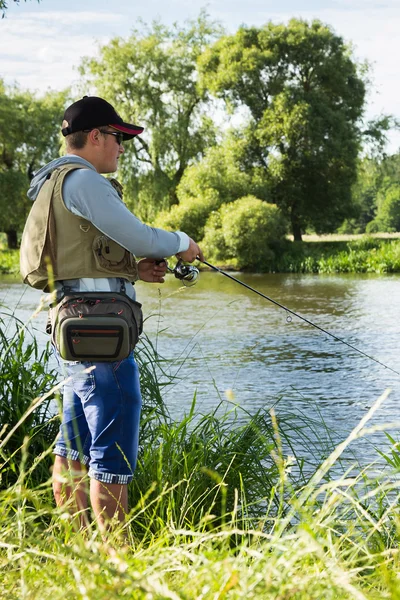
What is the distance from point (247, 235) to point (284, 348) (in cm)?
1704

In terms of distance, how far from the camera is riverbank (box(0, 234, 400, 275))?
2642cm

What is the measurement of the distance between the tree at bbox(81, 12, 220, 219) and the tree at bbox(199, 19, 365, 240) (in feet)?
4.91

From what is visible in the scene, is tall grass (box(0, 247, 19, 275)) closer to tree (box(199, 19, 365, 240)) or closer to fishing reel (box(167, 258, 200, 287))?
tree (box(199, 19, 365, 240))

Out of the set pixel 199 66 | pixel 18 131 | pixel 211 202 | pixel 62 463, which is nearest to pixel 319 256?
pixel 211 202

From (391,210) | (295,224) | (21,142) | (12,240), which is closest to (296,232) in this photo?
(295,224)

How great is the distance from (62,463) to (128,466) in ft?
1.06

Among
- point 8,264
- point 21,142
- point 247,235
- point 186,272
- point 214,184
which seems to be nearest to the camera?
point 186,272

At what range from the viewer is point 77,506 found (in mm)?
3078

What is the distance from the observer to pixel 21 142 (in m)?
45.6

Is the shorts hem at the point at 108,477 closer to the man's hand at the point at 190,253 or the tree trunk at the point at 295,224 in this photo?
the man's hand at the point at 190,253

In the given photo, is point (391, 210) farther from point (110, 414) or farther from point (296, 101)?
point (110, 414)

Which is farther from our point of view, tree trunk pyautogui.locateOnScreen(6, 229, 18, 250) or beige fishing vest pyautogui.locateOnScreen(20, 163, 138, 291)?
tree trunk pyautogui.locateOnScreen(6, 229, 18, 250)

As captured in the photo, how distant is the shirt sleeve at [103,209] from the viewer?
286 cm

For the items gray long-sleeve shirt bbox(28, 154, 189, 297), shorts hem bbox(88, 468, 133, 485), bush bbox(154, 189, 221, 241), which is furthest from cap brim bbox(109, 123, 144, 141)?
bush bbox(154, 189, 221, 241)
